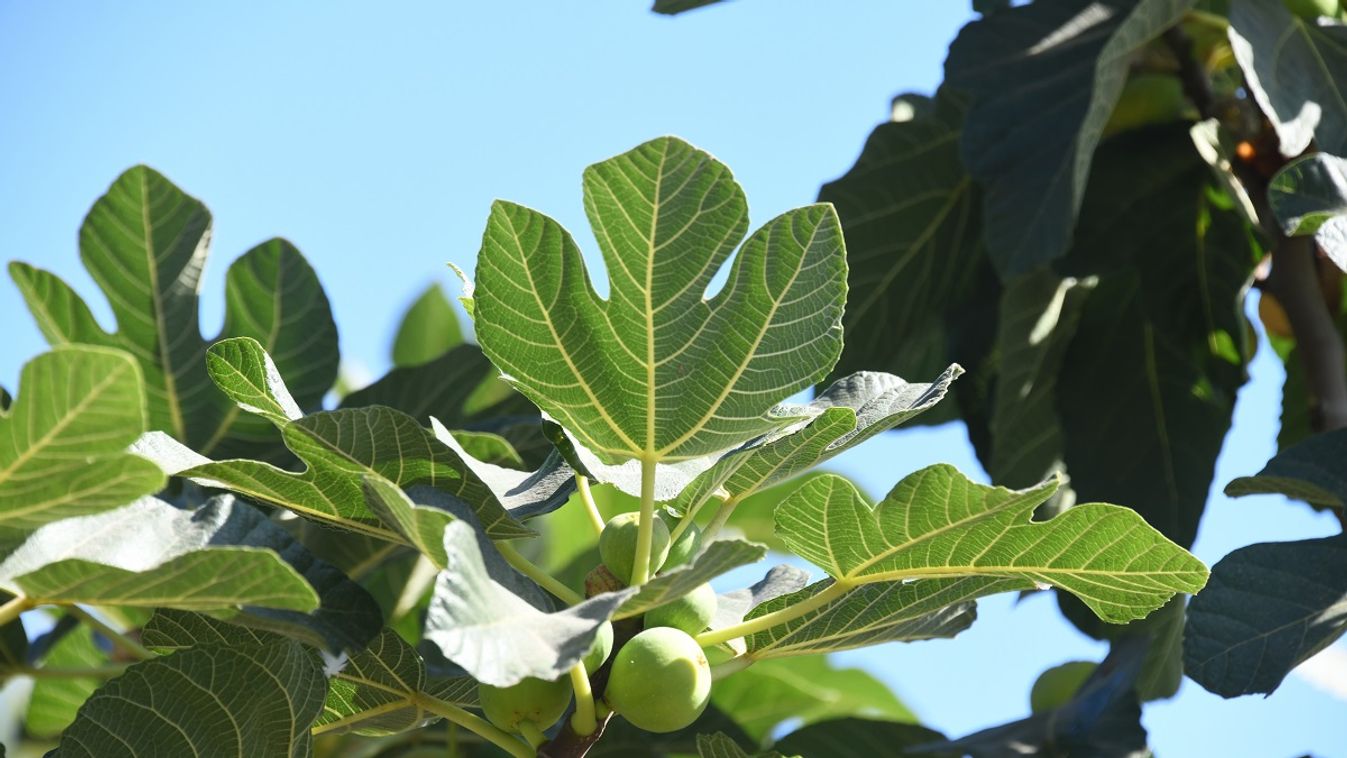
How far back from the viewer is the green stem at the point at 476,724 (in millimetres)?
792

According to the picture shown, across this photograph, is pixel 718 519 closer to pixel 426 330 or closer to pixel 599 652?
pixel 599 652

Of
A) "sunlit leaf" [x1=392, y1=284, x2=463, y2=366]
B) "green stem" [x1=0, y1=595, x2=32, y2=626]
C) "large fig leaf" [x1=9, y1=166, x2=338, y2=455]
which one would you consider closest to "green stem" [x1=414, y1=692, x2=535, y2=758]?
"green stem" [x1=0, y1=595, x2=32, y2=626]

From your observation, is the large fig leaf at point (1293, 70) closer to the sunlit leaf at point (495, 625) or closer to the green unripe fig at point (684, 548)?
the green unripe fig at point (684, 548)

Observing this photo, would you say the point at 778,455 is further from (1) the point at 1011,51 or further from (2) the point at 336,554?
(1) the point at 1011,51

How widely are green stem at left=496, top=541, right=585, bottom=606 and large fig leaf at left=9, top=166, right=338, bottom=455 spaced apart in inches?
27.7

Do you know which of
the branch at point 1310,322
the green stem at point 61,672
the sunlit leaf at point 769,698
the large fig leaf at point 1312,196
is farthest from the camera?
the sunlit leaf at point 769,698

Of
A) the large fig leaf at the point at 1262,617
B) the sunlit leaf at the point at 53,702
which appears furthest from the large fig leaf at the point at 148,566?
the sunlit leaf at the point at 53,702

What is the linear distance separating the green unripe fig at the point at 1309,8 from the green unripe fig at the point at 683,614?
116cm

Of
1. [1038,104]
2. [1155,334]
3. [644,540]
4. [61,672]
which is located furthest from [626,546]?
[1155,334]

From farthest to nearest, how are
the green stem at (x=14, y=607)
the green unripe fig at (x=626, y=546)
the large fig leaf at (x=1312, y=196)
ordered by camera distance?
1. the large fig leaf at (x=1312, y=196)
2. the green unripe fig at (x=626, y=546)
3. the green stem at (x=14, y=607)

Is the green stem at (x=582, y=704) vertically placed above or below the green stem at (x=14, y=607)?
below

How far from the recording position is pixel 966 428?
1.87m

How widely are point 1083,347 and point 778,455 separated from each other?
1062mm

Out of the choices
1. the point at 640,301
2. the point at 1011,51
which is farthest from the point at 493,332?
the point at 1011,51
